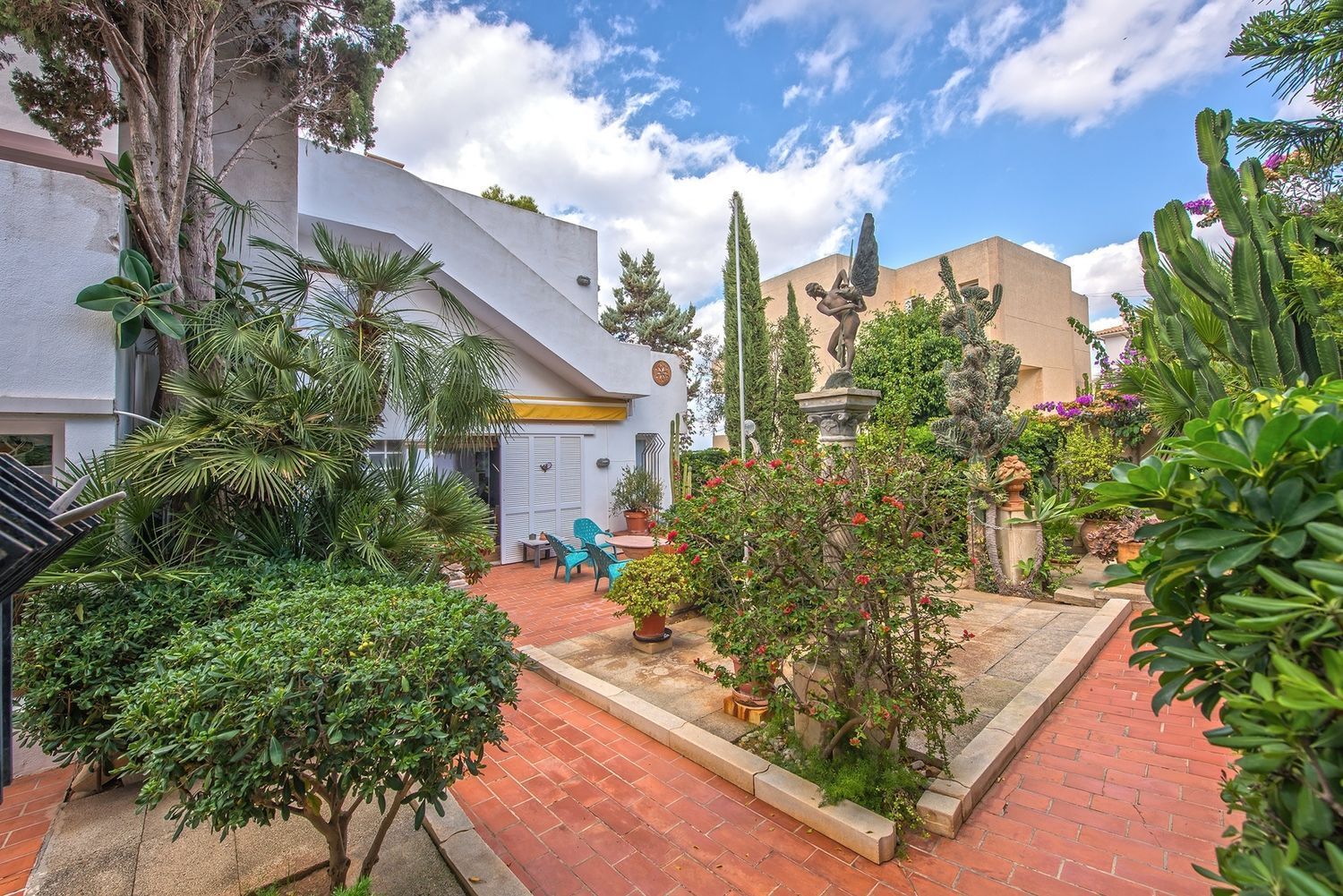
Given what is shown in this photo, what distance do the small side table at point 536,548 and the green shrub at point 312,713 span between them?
852 cm

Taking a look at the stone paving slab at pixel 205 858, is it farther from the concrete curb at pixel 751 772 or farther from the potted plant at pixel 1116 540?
the potted plant at pixel 1116 540

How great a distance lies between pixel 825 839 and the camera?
330 centimetres

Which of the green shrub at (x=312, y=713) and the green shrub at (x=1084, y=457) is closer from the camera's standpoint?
the green shrub at (x=312, y=713)

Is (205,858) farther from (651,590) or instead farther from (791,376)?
(791,376)

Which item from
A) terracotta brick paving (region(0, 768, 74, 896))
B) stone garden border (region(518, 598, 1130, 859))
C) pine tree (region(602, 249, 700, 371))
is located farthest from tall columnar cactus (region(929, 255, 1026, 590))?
pine tree (region(602, 249, 700, 371))

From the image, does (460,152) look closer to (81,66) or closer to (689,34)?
(689,34)

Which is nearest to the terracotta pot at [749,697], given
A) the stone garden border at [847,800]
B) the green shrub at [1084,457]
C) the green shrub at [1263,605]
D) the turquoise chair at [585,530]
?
the stone garden border at [847,800]

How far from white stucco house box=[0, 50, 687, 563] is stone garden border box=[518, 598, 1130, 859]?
398 centimetres

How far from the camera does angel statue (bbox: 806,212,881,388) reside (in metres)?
6.44

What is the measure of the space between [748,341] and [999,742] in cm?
1220

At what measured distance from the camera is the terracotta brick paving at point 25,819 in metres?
3.18

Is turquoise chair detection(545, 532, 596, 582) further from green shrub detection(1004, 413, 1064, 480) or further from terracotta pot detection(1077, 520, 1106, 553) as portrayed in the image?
terracotta pot detection(1077, 520, 1106, 553)

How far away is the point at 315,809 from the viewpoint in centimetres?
241

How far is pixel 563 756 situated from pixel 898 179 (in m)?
11.5
